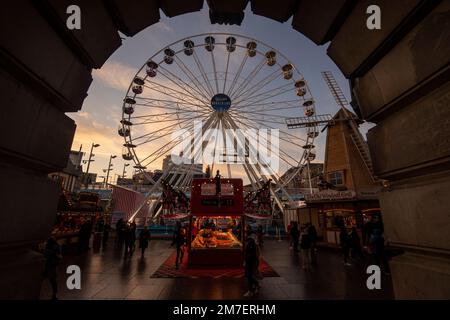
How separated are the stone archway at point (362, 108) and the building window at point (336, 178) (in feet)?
66.3

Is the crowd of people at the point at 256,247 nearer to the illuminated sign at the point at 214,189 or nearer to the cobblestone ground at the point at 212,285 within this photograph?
the cobblestone ground at the point at 212,285

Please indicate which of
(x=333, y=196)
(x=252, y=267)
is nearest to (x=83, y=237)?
(x=252, y=267)

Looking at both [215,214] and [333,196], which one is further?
[333,196]

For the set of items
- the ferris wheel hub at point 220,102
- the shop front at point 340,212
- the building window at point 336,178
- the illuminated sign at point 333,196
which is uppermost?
the ferris wheel hub at point 220,102

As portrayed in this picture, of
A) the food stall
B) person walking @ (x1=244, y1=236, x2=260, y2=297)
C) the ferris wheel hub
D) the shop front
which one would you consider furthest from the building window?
person walking @ (x1=244, y1=236, x2=260, y2=297)

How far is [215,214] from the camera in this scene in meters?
11.2

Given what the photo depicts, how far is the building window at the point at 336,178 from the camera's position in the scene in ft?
66.6

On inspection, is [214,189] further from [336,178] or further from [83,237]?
[336,178]

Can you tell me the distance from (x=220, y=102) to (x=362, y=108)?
903 inches

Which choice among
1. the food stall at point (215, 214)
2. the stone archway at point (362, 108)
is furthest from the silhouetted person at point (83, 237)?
the stone archway at point (362, 108)

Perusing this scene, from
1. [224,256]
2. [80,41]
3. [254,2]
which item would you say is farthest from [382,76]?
[224,256]

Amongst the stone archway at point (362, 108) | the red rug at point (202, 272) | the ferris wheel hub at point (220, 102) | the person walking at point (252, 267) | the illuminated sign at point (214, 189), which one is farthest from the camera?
the ferris wheel hub at point (220, 102)

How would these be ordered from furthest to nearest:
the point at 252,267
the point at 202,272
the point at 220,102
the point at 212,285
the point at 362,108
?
the point at 220,102
the point at 202,272
the point at 212,285
the point at 252,267
the point at 362,108

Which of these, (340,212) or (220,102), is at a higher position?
(220,102)
